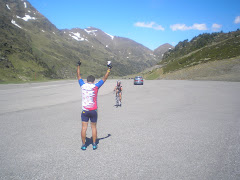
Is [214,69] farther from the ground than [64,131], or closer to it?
farther from the ground

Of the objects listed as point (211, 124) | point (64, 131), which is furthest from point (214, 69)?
point (64, 131)

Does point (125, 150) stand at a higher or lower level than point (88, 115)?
lower

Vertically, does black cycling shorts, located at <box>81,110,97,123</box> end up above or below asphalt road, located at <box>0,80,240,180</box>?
above

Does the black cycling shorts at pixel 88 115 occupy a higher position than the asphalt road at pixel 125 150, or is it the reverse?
the black cycling shorts at pixel 88 115

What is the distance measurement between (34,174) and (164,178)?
2.51m

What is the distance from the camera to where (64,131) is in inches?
265

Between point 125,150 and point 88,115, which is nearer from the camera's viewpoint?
point 125,150

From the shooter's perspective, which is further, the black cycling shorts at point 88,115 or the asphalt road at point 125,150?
the black cycling shorts at point 88,115

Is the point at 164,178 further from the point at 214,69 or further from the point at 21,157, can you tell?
the point at 214,69

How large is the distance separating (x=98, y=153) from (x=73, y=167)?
2.93ft

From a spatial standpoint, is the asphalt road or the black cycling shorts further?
the black cycling shorts

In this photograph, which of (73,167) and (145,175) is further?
(73,167)

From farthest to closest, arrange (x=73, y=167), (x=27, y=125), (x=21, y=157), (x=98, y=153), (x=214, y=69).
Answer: (x=214, y=69), (x=27, y=125), (x=98, y=153), (x=21, y=157), (x=73, y=167)

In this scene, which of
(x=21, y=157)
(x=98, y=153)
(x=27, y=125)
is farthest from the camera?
(x=27, y=125)
